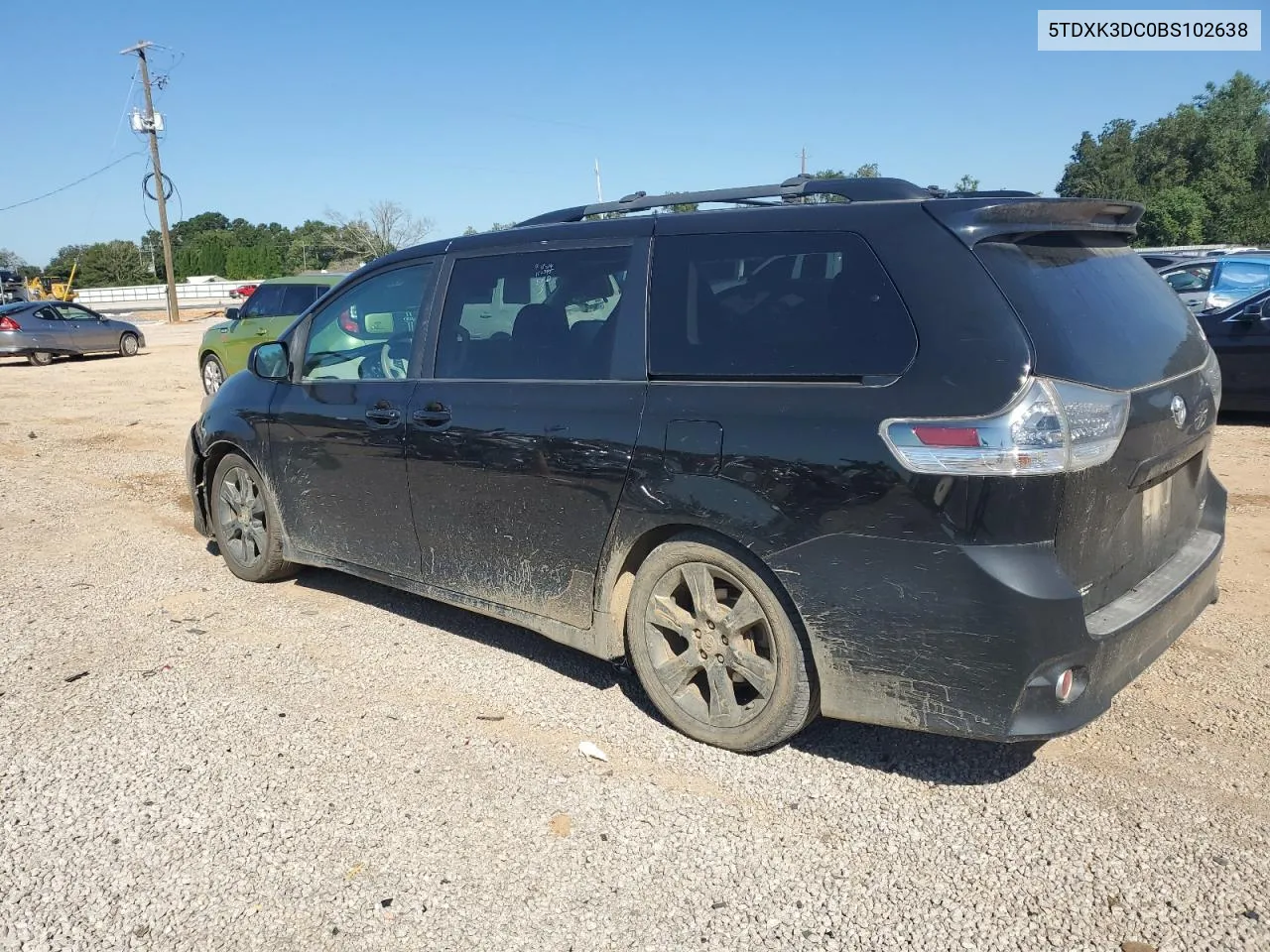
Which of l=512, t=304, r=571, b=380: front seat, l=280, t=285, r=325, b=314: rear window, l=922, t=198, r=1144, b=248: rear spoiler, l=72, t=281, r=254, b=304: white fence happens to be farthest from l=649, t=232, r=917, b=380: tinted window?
l=72, t=281, r=254, b=304: white fence

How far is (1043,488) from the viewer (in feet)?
9.03

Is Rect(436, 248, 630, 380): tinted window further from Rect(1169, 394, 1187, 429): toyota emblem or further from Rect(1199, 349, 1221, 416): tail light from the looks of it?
Rect(1199, 349, 1221, 416): tail light

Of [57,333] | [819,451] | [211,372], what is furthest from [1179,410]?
[57,333]

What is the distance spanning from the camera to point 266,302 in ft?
45.2

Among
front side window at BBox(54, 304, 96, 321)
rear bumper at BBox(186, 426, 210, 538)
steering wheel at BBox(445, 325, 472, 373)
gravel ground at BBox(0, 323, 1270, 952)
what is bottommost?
gravel ground at BBox(0, 323, 1270, 952)

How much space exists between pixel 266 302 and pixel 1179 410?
12883mm

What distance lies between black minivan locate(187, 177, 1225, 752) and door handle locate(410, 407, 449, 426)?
0.02 metres

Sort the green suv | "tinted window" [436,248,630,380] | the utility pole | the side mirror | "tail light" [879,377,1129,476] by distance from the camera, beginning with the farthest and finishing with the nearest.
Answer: the utility pole
the green suv
the side mirror
"tinted window" [436,248,630,380]
"tail light" [879,377,1129,476]

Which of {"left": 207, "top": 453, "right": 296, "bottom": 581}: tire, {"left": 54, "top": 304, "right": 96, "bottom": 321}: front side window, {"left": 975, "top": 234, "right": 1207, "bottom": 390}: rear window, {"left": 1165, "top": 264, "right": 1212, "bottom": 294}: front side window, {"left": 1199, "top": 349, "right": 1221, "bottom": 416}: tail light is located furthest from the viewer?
{"left": 54, "top": 304, "right": 96, "bottom": 321}: front side window

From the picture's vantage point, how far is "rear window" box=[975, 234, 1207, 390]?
2.89 metres

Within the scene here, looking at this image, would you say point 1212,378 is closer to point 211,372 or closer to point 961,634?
point 961,634

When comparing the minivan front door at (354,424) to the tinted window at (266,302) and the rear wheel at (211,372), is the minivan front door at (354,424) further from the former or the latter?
the rear wheel at (211,372)

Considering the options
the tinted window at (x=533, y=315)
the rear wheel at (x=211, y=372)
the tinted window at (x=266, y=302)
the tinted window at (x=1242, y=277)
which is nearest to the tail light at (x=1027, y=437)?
the tinted window at (x=533, y=315)

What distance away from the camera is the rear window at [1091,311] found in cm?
289
